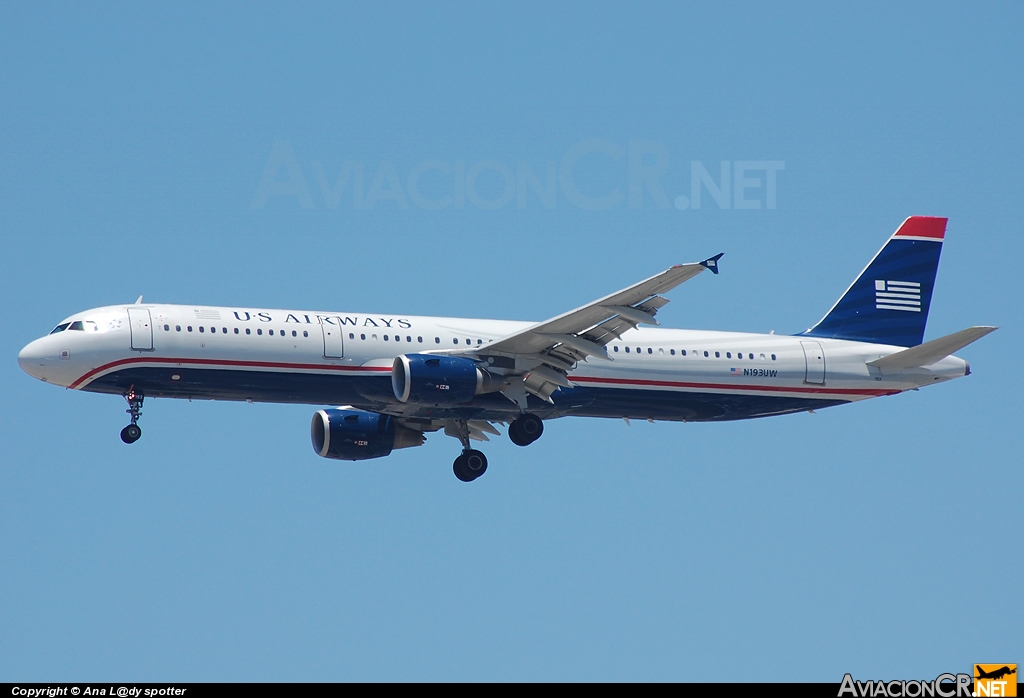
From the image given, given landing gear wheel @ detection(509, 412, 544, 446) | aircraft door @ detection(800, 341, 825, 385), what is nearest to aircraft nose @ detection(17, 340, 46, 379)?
landing gear wheel @ detection(509, 412, 544, 446)

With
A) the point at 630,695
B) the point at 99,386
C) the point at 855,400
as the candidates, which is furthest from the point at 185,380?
the point at 855,400

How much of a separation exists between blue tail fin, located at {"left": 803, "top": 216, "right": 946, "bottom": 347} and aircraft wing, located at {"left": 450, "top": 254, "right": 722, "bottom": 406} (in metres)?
9.82

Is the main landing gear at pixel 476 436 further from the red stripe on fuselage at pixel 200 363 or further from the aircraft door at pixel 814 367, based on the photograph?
the aircraft door at pixel 814 367

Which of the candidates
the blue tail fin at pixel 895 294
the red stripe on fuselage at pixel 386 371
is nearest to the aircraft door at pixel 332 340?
the red stripe on fuselage at pixel 386 371

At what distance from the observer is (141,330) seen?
135ft

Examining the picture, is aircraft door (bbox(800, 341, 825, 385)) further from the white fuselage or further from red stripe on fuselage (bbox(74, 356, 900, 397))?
red stripe on fuselage (bbox(74, 356, 900, 397))

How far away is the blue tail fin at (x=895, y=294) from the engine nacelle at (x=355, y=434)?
13.7 metres

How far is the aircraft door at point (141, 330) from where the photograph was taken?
40812mm

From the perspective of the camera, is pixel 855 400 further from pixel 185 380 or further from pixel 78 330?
pixel 78 330

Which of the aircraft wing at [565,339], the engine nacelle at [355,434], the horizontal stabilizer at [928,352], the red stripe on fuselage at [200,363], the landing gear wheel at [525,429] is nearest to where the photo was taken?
the aircraft wing at [565,339]

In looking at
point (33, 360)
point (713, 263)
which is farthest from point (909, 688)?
point (33, 360)

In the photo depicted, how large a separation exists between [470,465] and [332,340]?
22.1 ft

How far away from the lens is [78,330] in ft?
135

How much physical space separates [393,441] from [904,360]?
52.8 ft
